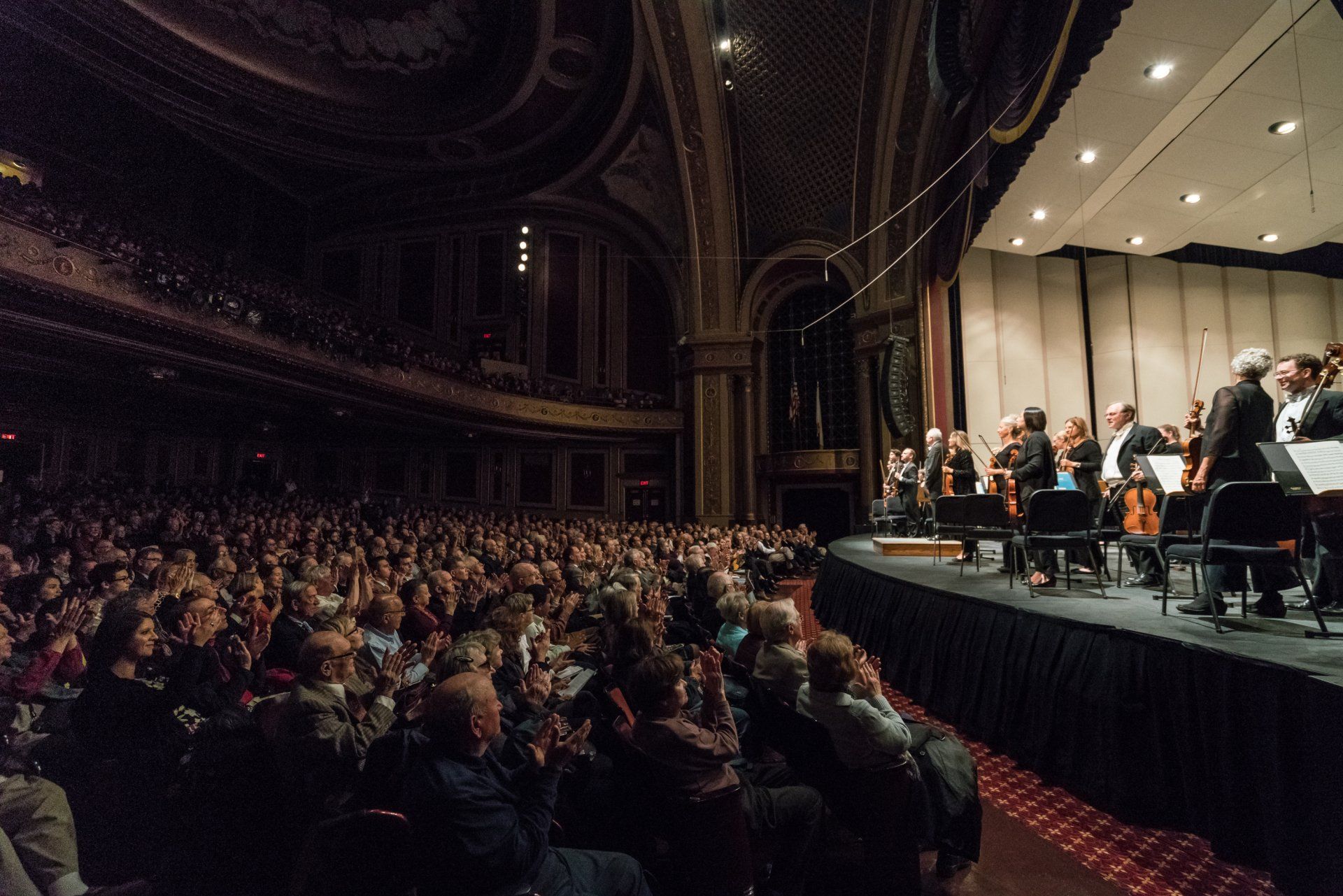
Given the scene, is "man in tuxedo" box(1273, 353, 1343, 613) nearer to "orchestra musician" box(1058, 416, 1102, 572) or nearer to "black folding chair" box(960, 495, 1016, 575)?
"orchestra musician" box(1058, 416, 1102, 572)

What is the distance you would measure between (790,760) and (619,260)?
17.5 m

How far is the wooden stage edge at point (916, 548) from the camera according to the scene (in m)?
6.84

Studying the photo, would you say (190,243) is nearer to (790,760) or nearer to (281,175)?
(281,175)

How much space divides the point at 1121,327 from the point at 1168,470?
8.14 m

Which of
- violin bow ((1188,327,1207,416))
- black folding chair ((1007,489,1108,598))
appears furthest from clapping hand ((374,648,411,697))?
violin bow ((1188,327,1207,416))

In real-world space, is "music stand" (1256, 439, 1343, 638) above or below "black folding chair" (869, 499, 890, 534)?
above

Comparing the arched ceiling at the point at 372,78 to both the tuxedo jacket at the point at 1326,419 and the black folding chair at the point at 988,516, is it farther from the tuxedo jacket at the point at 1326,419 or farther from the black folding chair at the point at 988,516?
the tuxedo jacket at the point at 1326,419

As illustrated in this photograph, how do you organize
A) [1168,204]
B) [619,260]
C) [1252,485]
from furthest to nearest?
[619,260] → [1168,204] → [1252,485]

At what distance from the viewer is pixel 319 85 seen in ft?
48.1

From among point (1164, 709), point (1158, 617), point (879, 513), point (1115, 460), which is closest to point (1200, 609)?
point (1158, 617)

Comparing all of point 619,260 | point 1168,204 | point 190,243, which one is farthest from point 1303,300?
point 190,243

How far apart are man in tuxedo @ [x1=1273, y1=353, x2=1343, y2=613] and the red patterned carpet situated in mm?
1498

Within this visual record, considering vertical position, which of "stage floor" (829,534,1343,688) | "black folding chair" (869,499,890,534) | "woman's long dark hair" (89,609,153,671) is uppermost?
"black folding chair" (869,499,890,534)

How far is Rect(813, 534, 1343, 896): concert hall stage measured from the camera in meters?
1.95
